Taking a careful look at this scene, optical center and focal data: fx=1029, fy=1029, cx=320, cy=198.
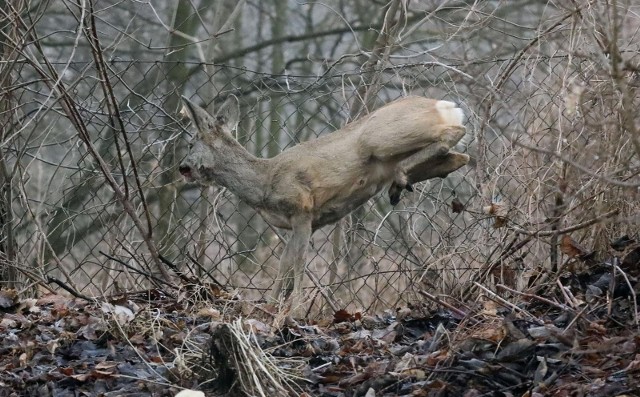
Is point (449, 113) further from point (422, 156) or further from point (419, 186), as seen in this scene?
point (419, 186)

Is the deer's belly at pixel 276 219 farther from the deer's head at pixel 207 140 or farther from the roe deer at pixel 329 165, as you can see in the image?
the deer's head at pixel 207 140

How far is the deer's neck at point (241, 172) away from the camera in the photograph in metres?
7.71

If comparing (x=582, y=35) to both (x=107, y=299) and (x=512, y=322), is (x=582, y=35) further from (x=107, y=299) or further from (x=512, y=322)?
(x=107, y=299)

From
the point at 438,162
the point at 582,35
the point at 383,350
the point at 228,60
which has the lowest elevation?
the point at 383,350

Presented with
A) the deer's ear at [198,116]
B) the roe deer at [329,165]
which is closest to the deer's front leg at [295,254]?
the roe deer at [329,165]

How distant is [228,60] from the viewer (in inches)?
622

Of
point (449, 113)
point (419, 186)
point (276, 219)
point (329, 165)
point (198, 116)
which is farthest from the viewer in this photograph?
point (419, 186)

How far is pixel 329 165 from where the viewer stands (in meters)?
7.43

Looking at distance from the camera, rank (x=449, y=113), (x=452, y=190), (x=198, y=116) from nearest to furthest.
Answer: (x=449, y=113)
(x=198, y=116)
(x=452, y=190)

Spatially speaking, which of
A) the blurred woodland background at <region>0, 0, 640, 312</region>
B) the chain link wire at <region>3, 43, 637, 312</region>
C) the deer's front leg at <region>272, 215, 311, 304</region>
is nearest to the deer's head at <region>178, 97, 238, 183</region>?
the blurred woodland background at <region>0, 0, 640, 312</region>

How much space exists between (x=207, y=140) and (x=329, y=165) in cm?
105

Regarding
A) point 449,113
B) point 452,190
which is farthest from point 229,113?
point 452,190

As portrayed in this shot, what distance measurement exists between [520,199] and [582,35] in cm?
118

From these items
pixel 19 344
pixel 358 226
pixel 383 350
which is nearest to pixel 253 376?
pixel 383 350
